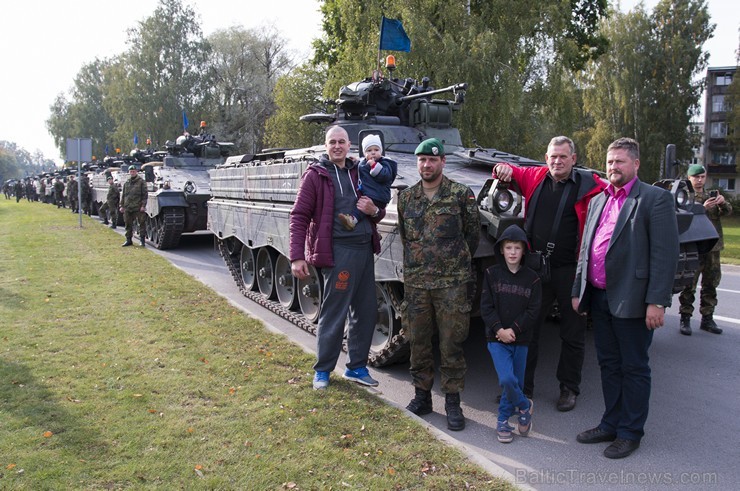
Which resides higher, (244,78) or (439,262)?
(244,78)

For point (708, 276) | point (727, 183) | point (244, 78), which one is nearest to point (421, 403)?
point (708, 276)

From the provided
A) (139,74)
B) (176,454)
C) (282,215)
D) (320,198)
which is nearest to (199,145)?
(282,215)

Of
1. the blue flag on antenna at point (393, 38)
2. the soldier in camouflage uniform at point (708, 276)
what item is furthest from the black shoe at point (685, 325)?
the blue flag on antenna at point (393, 38)

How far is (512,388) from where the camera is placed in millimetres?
3957

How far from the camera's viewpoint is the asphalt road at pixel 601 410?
3.51 m

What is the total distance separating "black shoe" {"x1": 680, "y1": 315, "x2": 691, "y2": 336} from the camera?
6.54m

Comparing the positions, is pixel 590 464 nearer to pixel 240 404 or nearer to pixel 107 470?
pixel 240 404

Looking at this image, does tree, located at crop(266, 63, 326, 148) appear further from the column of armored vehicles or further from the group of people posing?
the group of people posing

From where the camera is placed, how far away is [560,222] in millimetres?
4262

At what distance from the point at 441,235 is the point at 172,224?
9940mm

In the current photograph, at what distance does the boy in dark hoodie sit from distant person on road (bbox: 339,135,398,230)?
107 centimetres

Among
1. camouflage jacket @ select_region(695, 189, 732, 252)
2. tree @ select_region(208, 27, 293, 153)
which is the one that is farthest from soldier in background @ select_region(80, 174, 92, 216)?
camouflage jacket @ select_region(695, 189, 732, 252)

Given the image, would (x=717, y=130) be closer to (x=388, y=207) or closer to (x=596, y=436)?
(x=388, y=207)

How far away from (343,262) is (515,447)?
70.5 inches
